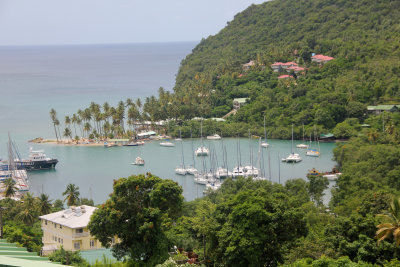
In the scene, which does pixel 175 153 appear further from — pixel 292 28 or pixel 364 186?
pixel 292 28

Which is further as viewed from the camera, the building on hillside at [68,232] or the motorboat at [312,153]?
the motorboat at [312,153]

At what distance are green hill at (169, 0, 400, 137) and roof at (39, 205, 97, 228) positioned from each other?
32.1 m

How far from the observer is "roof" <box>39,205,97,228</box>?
74.8 ft

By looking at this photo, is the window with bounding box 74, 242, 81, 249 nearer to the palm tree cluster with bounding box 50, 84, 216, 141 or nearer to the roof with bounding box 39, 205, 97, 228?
the roof with bounding box 39, 205, 97, 228

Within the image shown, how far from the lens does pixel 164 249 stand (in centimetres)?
1845

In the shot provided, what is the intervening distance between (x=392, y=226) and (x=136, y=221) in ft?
27.2

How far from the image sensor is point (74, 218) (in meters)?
23.3

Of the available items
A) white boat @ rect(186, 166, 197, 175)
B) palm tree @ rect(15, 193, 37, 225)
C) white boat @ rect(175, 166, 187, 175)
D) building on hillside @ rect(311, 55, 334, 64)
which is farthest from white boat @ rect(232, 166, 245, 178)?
building on hillside @ rect(311, 55, 334, 64)

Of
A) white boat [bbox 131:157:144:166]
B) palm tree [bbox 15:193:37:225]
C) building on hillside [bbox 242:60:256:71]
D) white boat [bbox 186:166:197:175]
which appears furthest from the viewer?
building on hillside [bbox 242:60:256:71]

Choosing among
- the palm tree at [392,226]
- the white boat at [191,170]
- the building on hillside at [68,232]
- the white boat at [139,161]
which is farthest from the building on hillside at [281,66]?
the palm tree at [392,226]

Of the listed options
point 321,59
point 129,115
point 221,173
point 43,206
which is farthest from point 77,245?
point 321,59

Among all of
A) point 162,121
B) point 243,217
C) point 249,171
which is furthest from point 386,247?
point 162,121

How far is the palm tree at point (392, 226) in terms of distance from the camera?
55.5 feet

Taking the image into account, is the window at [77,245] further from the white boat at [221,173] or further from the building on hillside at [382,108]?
the building on hillside at [382,108]
